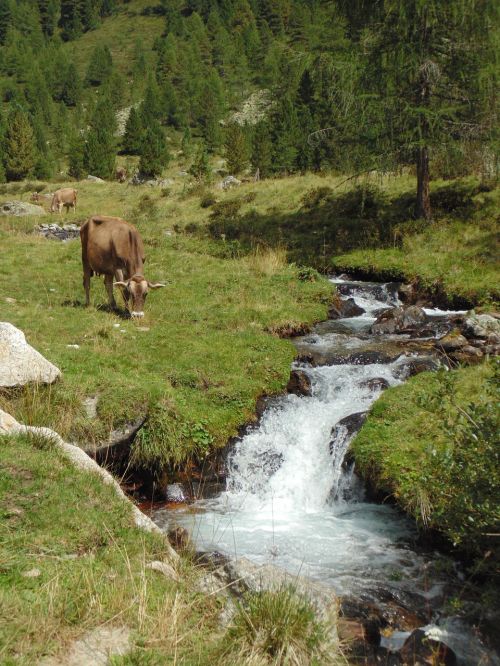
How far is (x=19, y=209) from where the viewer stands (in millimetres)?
37156

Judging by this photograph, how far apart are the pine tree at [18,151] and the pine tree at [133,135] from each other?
25068 mm

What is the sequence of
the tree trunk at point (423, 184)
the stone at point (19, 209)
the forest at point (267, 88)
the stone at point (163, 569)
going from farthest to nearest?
1. the stone at point (19, 209)
2. the tree trunk at point (423, 184)
3. the forest at point (267, 88)
4. the stone at point (163, 569)

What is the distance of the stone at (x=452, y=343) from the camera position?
13.7 m

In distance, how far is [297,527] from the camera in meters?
9.13

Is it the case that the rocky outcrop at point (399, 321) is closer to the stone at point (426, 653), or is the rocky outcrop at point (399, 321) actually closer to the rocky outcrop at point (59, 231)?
the stone at point (426, 653)

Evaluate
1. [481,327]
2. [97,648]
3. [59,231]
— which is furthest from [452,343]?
[59,231]

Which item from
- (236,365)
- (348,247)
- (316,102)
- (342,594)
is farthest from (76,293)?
(316,102)

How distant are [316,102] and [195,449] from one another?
62.2 metres

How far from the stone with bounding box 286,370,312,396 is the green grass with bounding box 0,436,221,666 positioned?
606cm

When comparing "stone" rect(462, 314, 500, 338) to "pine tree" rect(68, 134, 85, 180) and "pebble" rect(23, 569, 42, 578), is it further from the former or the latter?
"pine tree" rect(68, 134, 85, 180)

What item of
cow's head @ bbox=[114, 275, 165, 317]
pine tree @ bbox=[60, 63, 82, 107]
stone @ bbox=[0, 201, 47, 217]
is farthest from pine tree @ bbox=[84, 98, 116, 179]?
pine tree @ bbox=[60, 63, 82, 107]

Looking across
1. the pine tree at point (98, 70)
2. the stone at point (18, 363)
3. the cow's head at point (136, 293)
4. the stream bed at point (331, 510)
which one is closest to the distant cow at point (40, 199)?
the cow's head at point (136, 293)

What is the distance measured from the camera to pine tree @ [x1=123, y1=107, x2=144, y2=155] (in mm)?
87275

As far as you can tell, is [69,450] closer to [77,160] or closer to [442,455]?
[442,455]
